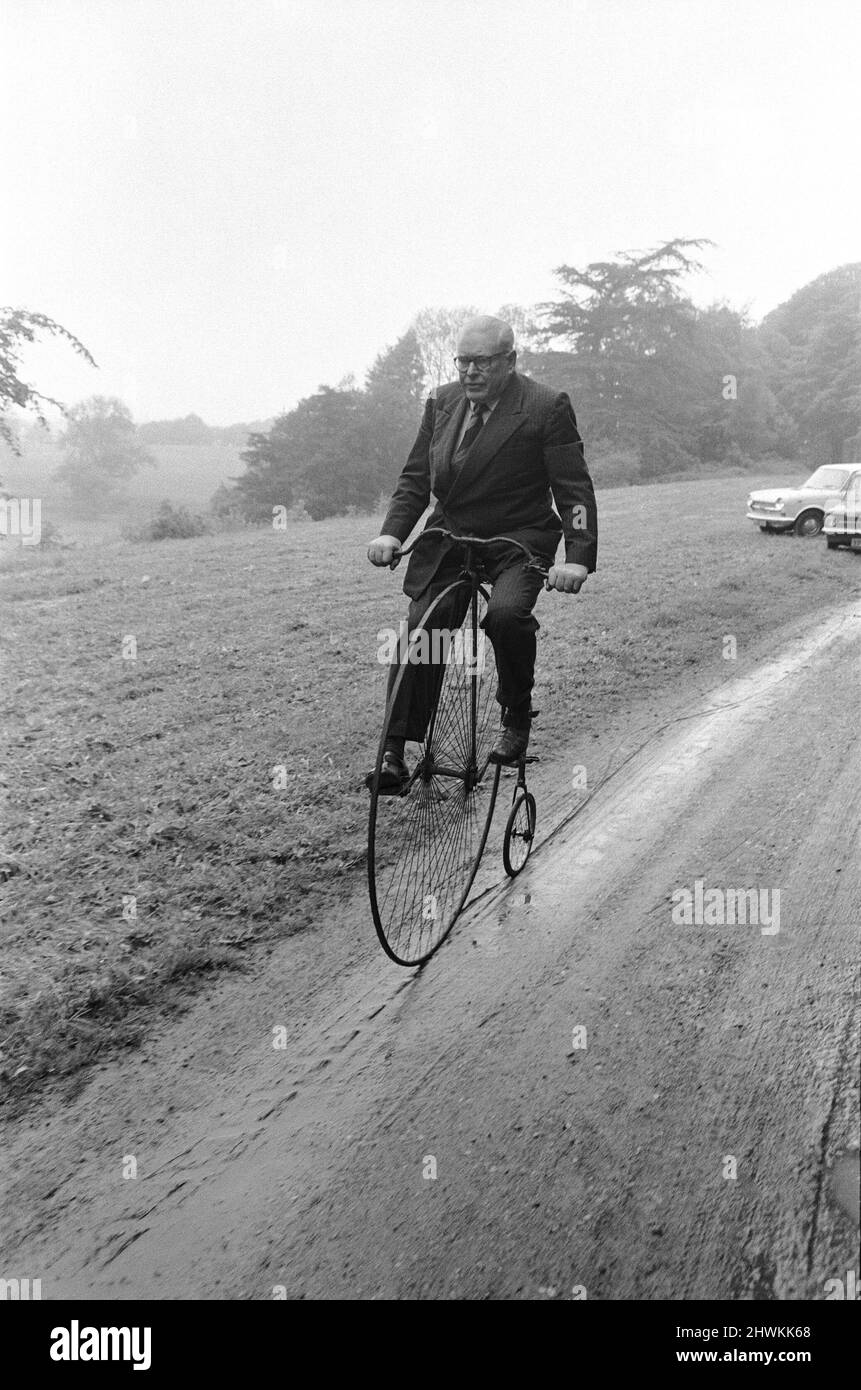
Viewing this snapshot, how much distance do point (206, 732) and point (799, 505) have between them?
17144mm

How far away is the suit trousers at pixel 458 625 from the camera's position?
11.9 feet

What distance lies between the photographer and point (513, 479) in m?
3.79

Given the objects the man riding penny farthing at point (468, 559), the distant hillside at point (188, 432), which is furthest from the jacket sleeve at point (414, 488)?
the distant hillside at point (188, 432)

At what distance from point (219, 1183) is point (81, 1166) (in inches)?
17.7

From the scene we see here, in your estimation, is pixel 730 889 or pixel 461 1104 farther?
pixel 730 889

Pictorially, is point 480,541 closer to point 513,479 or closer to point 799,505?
point 513,479

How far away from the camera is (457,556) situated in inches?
152

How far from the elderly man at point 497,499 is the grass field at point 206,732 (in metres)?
→ 1.24

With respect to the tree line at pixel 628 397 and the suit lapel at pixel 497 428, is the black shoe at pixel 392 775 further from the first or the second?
the tree line at pixel 628 397

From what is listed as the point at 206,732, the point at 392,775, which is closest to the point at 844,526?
the point at 206,732
